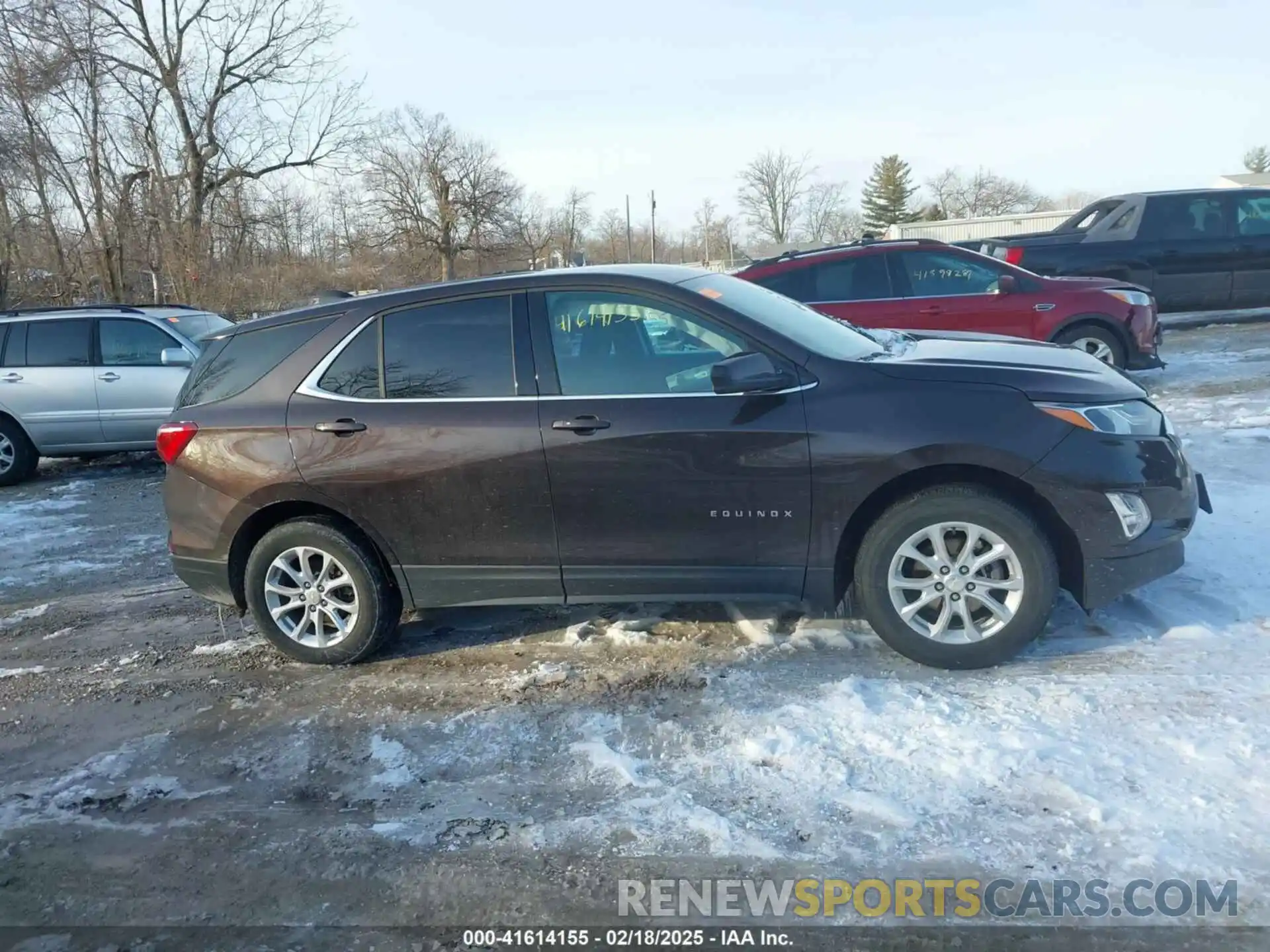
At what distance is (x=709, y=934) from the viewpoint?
2807 mm

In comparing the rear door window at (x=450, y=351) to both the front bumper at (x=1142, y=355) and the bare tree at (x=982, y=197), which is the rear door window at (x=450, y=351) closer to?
the front bumper at (x=1142, y=355)

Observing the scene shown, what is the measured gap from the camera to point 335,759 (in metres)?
3.93

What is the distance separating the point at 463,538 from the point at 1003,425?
2.47 metres

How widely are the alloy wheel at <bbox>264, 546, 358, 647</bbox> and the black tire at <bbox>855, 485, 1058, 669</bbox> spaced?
2498 millimetres

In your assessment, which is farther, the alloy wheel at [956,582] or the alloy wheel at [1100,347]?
the alloy wheel at [1100,347]

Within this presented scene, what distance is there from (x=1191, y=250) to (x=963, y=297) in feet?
17.0

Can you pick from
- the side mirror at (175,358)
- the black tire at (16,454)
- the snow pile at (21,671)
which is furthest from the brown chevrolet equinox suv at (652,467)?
the black tire at (16,454)

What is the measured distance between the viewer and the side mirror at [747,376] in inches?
162

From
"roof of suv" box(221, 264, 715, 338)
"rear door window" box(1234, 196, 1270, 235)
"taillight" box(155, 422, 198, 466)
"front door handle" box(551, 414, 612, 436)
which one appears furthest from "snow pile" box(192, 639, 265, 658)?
"rear door window" box(1234, 196, 1270, 235)

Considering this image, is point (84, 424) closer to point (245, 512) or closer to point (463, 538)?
point (245, 512)

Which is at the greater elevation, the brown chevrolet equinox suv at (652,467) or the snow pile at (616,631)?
the brown chevrolet equinox suv at (652,467)

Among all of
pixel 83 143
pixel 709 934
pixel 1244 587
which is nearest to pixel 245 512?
pixel 709 934

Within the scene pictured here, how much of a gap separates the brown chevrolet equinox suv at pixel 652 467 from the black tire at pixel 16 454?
6615 mm

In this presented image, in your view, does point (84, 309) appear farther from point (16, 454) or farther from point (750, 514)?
point (750, 514)
